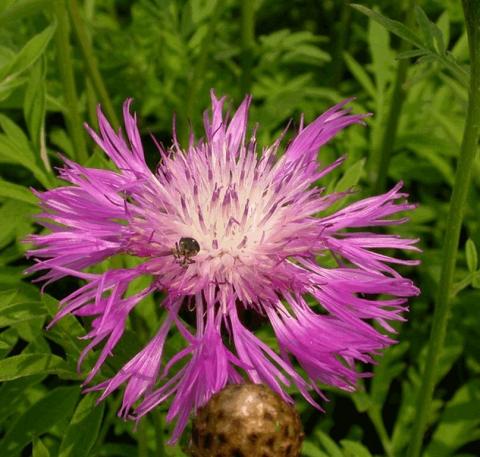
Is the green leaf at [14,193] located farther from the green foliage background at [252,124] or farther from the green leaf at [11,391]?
the green leaf at [11,391]

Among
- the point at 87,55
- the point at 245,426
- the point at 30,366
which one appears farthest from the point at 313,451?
the point at 87,55

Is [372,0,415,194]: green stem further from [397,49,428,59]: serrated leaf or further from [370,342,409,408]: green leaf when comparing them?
[397,49,428,59]: serrated leaf


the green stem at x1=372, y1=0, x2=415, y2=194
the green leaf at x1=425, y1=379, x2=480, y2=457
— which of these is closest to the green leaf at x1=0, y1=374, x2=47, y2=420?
the green leaf at x1=425, y1=379, x2=480, y2=457

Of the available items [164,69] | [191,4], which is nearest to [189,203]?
[191,4]

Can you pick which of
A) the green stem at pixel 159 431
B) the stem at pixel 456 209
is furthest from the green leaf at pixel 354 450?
the green stem at pixel 159 431

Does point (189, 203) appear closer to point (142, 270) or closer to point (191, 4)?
point (142, 270)

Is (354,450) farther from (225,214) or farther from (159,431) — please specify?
(225,214)
